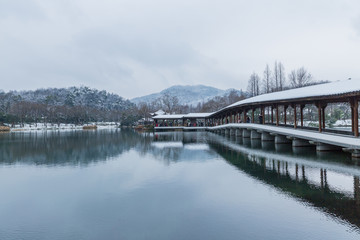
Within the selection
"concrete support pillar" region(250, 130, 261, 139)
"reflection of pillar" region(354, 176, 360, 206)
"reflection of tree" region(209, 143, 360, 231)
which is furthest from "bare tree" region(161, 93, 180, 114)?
"reflection of pillar" region(354, 176, 360, 206)

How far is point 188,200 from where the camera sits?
7359mm

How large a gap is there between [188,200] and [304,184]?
12.7 feet

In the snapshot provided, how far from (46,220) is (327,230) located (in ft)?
20.4

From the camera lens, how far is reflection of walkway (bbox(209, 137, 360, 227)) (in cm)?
607

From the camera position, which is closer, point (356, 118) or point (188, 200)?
point (188, 200)

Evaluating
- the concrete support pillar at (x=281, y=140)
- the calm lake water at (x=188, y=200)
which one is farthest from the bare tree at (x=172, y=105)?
the calm lake water at (x=188, y=200)

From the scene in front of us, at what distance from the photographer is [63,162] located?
47.9 ft

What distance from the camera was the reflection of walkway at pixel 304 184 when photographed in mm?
6073

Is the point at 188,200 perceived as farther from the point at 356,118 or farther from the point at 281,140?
the point at 281,140

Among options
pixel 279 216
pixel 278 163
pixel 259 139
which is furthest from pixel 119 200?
pixel 259 139

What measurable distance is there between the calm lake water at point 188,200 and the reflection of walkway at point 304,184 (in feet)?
0.07

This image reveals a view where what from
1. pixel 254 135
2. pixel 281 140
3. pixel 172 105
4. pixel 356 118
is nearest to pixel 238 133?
pixel 254 135

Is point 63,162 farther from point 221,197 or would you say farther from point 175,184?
point 221,197

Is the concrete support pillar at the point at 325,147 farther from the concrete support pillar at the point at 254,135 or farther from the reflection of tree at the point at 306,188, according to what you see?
the concrete support pillar at the point at 254,135
